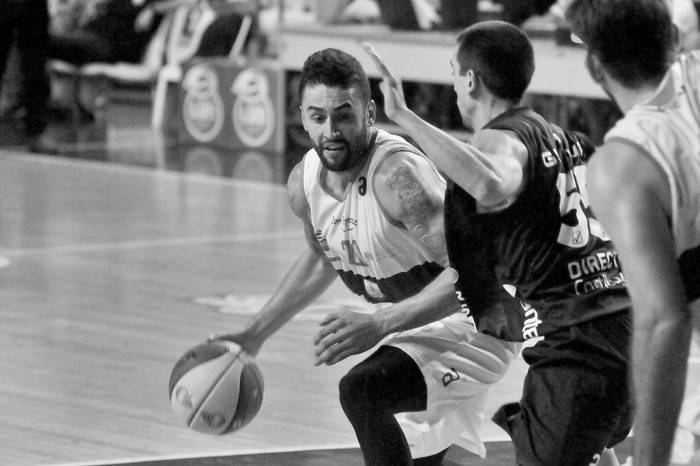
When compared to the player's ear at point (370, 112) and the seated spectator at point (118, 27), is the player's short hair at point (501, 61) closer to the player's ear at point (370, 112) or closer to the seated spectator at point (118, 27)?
the player's ear at point (370, 112)

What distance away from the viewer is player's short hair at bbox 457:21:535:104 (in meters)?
3.99

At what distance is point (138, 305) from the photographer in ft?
25.8

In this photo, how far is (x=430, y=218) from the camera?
4.41 meters

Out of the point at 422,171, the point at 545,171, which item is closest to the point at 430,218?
the point at 422,171

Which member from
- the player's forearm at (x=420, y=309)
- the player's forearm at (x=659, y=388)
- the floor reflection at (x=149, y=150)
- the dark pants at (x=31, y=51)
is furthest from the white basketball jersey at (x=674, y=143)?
the dark pants at (x=31, y=51)

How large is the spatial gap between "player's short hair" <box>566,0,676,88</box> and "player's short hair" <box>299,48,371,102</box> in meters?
1.67

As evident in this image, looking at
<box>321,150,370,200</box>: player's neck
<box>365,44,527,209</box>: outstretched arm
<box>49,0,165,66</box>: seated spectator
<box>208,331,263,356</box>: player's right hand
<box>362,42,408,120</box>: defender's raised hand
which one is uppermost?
<box>362,42,408,120</box>: defender's raised hand

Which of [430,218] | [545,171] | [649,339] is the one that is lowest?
[430,218]

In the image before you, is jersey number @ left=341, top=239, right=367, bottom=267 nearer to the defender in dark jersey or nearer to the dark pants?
the defender in dark jersey

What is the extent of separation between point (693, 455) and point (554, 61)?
26.5 feet

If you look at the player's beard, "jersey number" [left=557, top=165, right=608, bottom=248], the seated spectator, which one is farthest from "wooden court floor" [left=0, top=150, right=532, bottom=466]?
the seated spectator

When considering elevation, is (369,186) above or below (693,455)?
above

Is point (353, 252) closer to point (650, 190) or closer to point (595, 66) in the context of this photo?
point (595, 66)

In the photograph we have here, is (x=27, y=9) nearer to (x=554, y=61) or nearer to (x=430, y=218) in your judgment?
(x=554, y=61)
